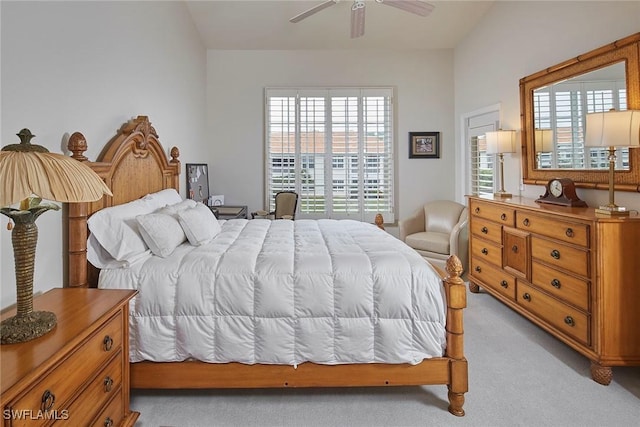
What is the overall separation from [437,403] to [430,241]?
2.56 meters

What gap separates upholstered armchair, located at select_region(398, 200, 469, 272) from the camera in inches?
163

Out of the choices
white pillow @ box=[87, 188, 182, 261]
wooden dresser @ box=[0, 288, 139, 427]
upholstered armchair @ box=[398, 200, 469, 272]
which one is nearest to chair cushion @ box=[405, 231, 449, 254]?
upholstered armchair @ box=[398, 200, 469, 272]

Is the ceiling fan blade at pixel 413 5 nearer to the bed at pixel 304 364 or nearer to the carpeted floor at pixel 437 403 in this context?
the bed at pixel 304 364

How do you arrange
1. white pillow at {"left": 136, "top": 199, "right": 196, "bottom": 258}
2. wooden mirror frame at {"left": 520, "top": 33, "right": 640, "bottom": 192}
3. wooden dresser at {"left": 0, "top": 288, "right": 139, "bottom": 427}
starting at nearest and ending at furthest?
wooden dresser at {"left": 0, "top": 288, "right": 139, "bottom": 427} < white pillow at {"left": 136, "top": 199, "right": 196, "bottom": 258} < wooden mirror frame at {"left": 520, "top": 33, "right": 640, "bottom": 192}

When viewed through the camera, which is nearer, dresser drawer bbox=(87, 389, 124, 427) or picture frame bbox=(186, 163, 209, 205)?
dresser drawer bbox=(87, 389, 124, 427)

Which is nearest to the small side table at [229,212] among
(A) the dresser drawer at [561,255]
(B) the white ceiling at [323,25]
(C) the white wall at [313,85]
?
(C) the white wall at [313,85]

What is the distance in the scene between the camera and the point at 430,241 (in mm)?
4367

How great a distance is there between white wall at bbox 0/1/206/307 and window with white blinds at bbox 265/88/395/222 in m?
1.64

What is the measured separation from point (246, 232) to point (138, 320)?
1.16 meters

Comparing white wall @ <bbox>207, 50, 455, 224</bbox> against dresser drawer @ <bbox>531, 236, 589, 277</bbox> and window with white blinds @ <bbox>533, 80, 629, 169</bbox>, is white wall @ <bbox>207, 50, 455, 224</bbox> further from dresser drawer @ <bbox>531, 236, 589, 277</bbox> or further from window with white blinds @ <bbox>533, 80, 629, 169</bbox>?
dresser drawer @ <bbox>531, 236, 589, 277</bbox>

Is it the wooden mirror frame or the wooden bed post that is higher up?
the wooden mirror frame

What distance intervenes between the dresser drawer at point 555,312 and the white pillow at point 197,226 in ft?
8.19

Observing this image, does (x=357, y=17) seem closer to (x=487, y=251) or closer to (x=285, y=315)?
(x=487, y=251)

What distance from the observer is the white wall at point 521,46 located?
2672 millimetres
